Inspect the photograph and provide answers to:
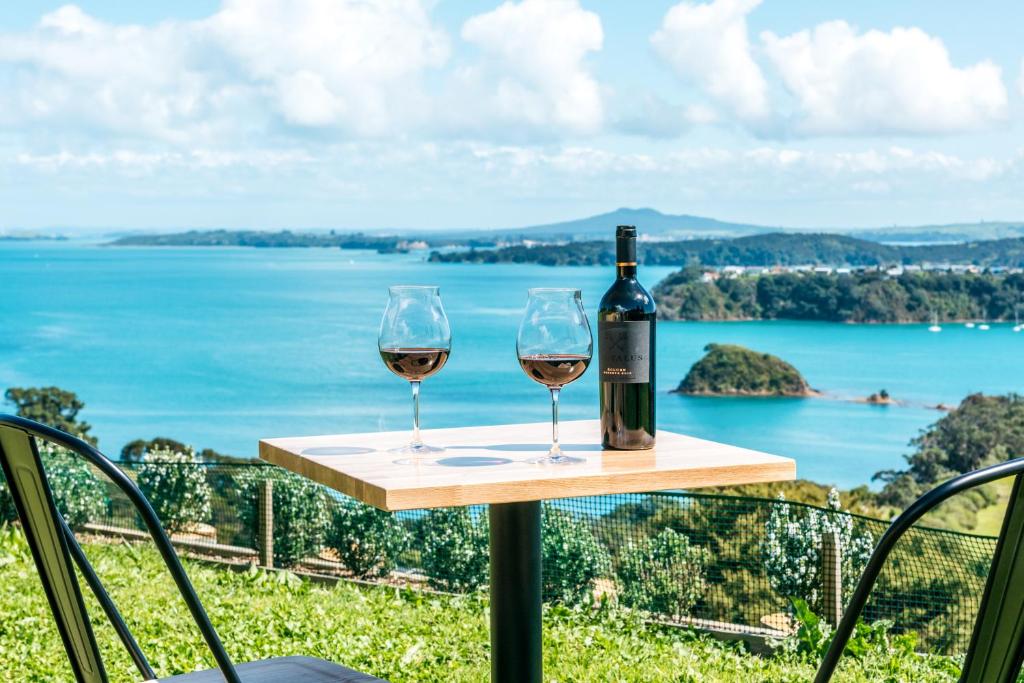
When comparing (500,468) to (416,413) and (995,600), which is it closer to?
(416,413)

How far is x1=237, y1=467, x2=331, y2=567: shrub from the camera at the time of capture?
26.7 feet

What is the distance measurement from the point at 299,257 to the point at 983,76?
4653 centimetres

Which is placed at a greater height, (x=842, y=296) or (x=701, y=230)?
(x=701, y=230)

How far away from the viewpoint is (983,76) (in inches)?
2579

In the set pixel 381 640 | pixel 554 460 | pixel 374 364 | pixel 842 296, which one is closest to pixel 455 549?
pixel 381 640

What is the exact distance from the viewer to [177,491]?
8.65 meters

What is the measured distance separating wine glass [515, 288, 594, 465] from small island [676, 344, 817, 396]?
47.7 meters

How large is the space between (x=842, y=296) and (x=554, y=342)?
5057 cm

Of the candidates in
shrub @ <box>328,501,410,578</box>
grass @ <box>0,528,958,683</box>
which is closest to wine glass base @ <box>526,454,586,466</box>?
grass @ <box>0,528,958,683</box>

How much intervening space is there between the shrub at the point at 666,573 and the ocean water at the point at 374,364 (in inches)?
1301

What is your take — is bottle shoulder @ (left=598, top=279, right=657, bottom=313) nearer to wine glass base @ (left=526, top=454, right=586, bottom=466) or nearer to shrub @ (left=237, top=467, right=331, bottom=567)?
wine glass base @ (left=526, top=454, right=586, bottom=466)

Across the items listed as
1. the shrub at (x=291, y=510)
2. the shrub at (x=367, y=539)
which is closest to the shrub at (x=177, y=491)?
the shrub at (x=291, y=510)

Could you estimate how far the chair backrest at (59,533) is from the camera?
1385 mm

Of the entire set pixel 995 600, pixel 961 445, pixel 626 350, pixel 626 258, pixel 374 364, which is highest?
pixel 626 258
